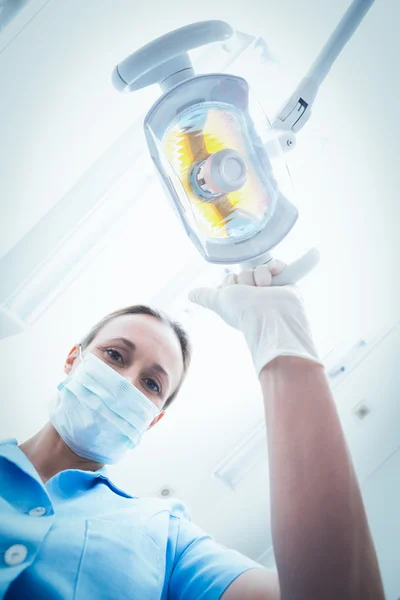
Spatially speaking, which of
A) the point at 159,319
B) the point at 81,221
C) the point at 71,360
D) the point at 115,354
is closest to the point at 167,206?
the point at 81,221

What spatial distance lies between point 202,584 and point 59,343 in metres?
0.90

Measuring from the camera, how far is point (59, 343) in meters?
1.36

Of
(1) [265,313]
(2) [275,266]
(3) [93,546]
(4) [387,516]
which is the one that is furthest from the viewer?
(4) [387,516]

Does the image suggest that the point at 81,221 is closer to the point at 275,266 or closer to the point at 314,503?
the point at 275,266

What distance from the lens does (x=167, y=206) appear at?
3.94 ft

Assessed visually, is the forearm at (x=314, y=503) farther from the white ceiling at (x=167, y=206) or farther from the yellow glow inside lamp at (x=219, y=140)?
the white ceiling at (x=167, y=206)

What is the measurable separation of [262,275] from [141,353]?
46cm

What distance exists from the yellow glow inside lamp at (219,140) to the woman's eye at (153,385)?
0.49 m

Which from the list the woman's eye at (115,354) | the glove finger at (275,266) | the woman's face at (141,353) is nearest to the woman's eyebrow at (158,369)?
the woman's face at (141,353)

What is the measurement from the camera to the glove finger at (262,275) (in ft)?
3.15

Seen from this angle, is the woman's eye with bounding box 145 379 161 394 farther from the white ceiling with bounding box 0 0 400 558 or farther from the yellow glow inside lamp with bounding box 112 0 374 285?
the yellow glow inside lamp with bounding box 112 0 374 285

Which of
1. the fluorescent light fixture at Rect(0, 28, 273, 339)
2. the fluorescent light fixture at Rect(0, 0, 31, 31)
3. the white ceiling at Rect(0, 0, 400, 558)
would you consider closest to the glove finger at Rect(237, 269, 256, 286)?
the white ceiling at Rect(0, 0, 400, 558)

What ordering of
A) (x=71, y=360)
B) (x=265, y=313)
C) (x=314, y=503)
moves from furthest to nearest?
(x=71, y=360)
(x=265, y=313)
(x=314, y=503)

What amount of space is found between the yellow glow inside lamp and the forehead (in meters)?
0.40
